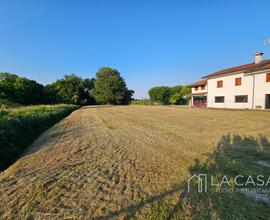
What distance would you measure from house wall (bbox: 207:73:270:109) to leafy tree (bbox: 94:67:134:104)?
39350 millimetres

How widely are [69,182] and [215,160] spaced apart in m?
3.80

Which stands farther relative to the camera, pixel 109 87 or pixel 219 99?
pixel 109 87

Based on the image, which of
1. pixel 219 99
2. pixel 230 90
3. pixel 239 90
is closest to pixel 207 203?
pixel 239 90

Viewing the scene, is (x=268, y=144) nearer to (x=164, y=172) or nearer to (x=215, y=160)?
(x=215, y=160)

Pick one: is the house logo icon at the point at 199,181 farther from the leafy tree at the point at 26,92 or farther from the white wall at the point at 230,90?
the leafy tree at the point at 26,92

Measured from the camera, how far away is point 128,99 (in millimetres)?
69938

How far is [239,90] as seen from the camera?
24.8m

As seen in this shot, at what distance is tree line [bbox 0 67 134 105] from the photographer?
45.8 metres

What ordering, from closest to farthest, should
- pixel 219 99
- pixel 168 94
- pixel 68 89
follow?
pixel 219 99 < pixel 68 89 < pixel 168 94

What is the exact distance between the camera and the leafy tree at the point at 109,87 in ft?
205

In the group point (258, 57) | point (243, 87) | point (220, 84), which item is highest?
point (258, 57)

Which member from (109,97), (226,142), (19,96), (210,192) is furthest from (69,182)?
(109,97)

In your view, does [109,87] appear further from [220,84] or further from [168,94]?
[220,84]

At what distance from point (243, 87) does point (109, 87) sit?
4636 centimetres
